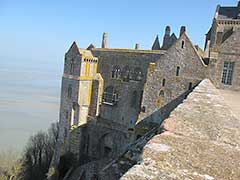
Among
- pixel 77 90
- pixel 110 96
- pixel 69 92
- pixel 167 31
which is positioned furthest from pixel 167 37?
pixel 69 92

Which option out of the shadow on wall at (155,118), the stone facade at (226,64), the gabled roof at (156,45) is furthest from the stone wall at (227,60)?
the gabled roof at (156,45)

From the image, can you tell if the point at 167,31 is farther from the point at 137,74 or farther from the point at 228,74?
the point at 228,74

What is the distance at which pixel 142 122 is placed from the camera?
53.8 ft

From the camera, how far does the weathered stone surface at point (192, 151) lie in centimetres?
237

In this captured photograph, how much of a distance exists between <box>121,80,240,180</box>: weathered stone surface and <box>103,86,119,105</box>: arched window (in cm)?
2195

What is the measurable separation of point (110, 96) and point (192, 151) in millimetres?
24327

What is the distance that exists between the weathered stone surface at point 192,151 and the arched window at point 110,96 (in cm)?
2195

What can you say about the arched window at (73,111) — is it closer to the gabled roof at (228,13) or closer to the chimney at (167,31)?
the chimney at (167,31)

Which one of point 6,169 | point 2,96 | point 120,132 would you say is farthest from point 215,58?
point 2,96

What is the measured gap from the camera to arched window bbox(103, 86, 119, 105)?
26883 millimetres

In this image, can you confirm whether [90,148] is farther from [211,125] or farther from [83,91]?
[211,125]

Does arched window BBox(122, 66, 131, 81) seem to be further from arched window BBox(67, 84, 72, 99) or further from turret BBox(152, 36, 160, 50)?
turret BBox(152, 36, 160, 50)

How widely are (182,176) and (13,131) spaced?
5129cm

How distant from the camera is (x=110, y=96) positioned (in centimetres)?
2727
